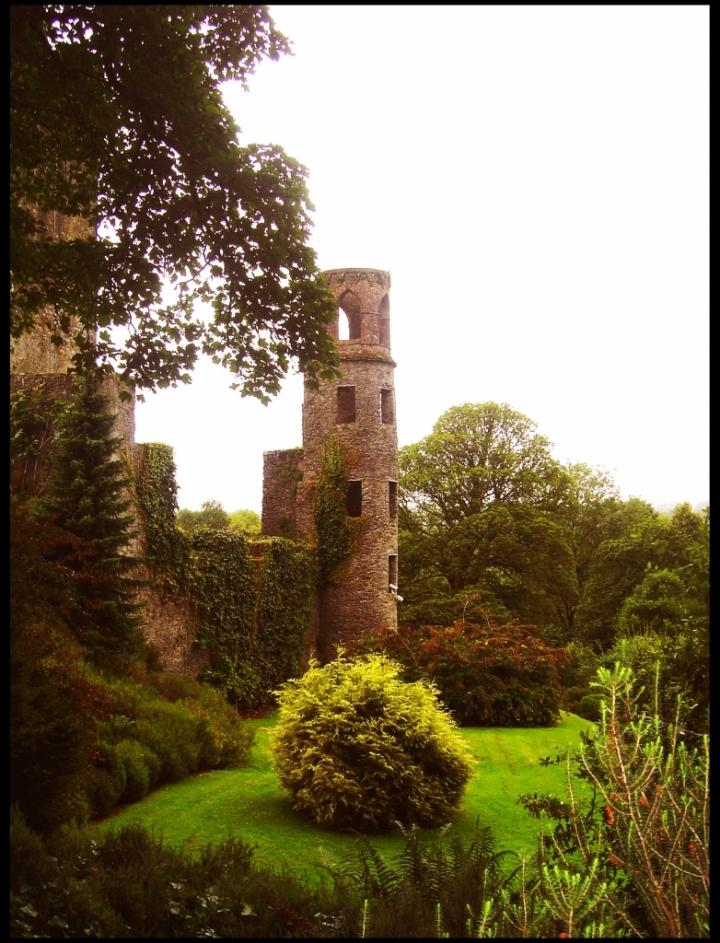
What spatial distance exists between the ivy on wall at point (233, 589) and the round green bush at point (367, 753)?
6919 mm

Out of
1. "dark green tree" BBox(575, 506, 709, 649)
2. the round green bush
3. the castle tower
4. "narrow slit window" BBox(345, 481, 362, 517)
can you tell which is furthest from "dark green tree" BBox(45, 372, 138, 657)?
"dark green tree" BBox(575, 506, 709, 649)

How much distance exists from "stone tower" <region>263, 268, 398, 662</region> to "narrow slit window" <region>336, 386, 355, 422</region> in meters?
0.03

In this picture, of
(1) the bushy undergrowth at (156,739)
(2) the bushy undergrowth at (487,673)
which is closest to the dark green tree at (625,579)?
(2) the bushy undergrowth at (487,673)

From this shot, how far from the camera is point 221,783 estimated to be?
1145 centimetres

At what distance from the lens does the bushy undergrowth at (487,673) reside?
65.0 feet

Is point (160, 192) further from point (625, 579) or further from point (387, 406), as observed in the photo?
point (625, 579)

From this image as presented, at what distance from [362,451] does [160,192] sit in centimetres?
1664

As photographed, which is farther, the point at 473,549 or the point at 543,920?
the point at 473,549

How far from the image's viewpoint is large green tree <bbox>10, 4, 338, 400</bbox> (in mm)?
7117

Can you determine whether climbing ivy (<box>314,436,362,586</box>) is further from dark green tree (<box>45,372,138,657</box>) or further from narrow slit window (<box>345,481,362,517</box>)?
dark green tree (<box>45,372,138,657</box>)

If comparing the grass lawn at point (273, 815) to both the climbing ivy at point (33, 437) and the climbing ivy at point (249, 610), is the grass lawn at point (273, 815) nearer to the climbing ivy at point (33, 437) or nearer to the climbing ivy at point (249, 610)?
the climbing ivy at point (249, 610)

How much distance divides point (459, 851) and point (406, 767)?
3.02 meters

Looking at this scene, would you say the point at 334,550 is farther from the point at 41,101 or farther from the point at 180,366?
the point at 41,101

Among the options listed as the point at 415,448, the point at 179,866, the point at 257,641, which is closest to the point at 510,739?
the point at 257,641
